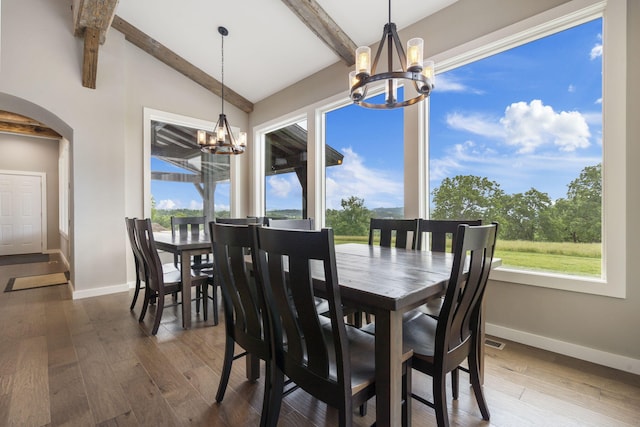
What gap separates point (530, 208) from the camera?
8.41 feet

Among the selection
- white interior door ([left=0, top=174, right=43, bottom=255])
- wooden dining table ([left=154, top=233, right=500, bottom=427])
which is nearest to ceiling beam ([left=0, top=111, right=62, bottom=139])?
white interior door ([left=0, top=174, right=43, bottom=255])

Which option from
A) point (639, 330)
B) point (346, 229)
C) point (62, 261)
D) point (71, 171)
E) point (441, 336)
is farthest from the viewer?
point (62, 261)

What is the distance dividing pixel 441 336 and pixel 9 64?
5055mm

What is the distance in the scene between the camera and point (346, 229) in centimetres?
416

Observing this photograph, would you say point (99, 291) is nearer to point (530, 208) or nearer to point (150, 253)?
point (150, 253)

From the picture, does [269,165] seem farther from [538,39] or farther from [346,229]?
[538,39]

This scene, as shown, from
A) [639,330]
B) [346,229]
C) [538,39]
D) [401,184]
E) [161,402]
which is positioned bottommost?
[161,402]

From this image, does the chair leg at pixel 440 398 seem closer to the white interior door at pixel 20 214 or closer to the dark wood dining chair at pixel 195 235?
the dark wood dining chair at pixel 195 235

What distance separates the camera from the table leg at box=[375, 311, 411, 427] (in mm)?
1113

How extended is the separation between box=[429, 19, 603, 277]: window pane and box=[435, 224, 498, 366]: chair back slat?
1.44m

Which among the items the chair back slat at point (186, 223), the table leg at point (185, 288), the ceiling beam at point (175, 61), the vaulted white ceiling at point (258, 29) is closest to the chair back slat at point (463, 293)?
the table leg at point (185, 288)

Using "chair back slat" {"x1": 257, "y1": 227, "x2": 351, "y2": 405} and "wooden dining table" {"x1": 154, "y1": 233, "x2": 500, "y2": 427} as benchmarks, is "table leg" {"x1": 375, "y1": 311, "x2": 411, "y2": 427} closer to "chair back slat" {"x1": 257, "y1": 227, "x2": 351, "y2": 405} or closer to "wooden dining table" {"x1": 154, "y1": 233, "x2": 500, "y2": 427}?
"wooden dining table" {"x1": 154, "y1": 233, "x2": 500, "y2": 427}

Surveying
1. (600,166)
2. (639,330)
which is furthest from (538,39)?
(639,330)

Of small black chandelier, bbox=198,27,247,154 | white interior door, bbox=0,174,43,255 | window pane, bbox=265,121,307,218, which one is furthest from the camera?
white interior door, bbox=0,174,43,255
